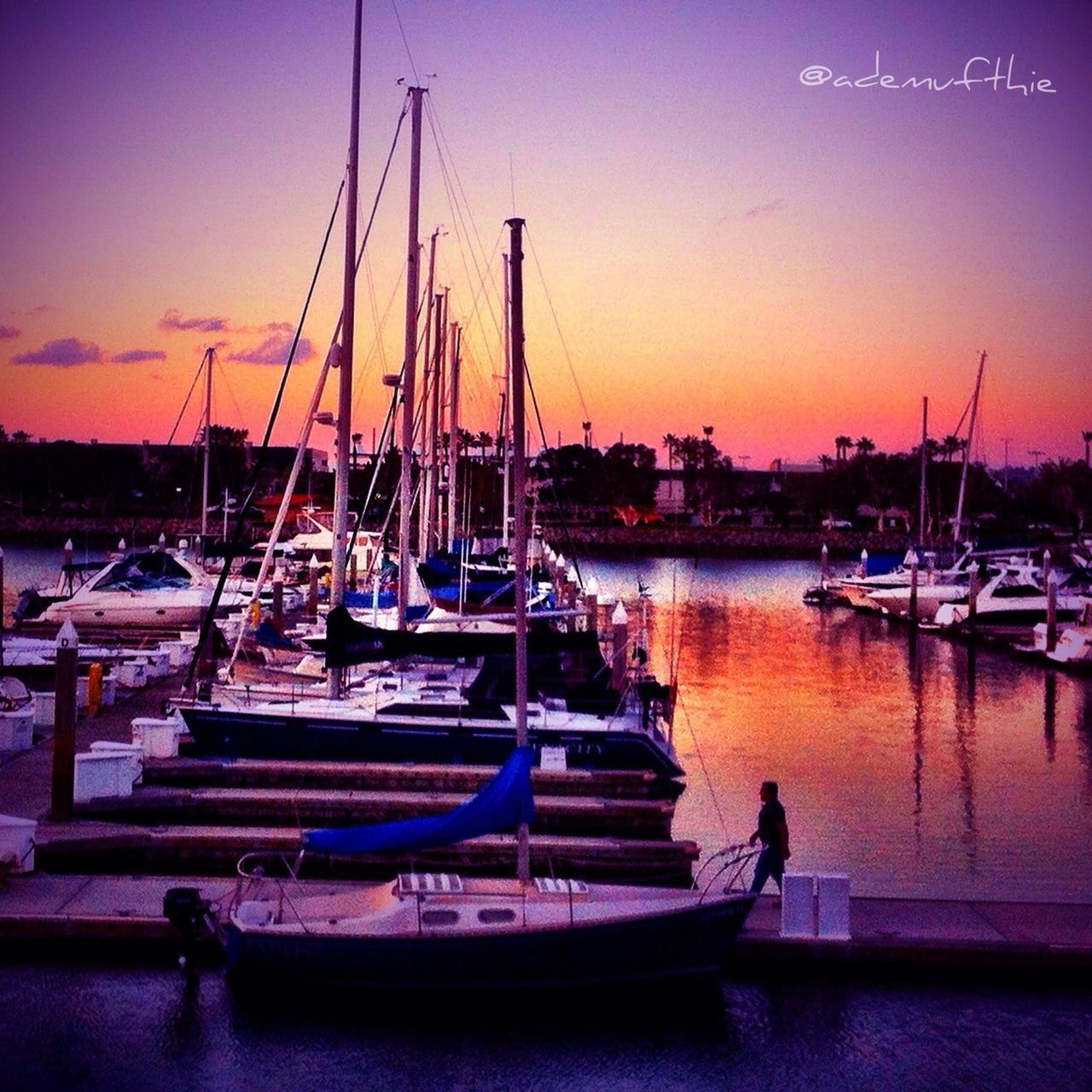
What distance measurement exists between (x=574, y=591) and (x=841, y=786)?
19100 millimetres

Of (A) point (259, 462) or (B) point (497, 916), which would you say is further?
(A) point (259, 462)

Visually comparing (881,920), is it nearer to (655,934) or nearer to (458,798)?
(655,934)

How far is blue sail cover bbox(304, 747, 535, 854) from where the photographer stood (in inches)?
563

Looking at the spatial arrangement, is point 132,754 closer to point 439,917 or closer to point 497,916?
point 439,917

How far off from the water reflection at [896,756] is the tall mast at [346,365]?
22.8 ft

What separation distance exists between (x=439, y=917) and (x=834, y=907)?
4.20 meters

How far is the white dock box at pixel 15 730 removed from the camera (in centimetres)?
2281

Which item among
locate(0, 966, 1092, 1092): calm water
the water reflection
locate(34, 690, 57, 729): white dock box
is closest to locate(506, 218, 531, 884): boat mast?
locate(0, 966, 1092, 1092): calm water

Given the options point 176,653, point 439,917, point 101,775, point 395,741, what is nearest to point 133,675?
point 176,653

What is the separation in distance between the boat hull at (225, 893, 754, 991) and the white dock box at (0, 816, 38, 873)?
3222mm

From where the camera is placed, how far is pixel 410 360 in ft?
92.7

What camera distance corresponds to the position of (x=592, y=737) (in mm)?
22484

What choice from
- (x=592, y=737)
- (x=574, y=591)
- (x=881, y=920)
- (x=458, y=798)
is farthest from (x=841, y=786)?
(x=574, y=591)

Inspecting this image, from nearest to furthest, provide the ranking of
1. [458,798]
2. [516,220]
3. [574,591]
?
[516,220] < [458,798] < [574,591]
